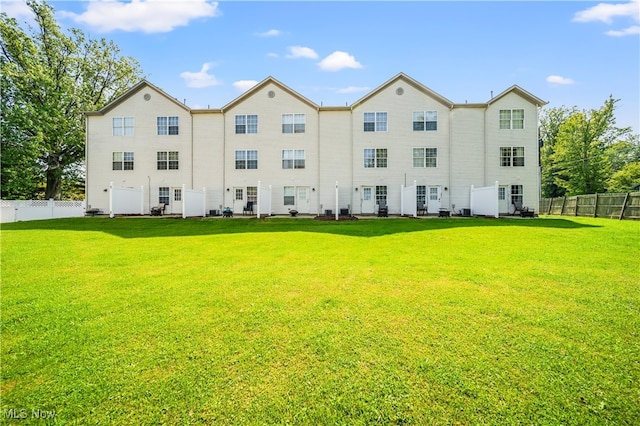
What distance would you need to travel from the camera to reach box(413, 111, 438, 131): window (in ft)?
74.2

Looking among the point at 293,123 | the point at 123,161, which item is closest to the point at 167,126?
the point at 123,161

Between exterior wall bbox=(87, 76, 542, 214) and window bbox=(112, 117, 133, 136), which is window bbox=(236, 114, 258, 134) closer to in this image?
exterior wall bbox=(87, 76, 542, 214)

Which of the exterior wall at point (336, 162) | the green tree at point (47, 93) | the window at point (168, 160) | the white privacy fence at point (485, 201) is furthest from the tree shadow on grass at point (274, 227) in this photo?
the green tree at point (47, 93)

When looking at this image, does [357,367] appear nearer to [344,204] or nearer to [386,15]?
[386,15]

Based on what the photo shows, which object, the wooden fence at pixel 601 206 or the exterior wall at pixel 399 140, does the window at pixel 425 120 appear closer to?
the exterior wall at pixel 399 140

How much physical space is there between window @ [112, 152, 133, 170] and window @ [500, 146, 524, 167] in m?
28.2

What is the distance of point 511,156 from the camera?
22328 mm

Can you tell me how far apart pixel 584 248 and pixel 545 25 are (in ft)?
30.6

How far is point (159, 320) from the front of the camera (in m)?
4.09

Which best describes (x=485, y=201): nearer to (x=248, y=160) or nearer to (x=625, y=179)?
(x=248, y=160)

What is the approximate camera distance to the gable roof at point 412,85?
22.4 metres

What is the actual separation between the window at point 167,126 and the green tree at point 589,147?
41863 millimetres

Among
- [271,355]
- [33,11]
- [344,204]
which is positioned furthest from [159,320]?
[33,11]

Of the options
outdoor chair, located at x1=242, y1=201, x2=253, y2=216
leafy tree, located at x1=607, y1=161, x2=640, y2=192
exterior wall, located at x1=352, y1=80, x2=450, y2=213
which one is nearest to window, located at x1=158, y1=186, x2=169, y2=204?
outdoor chair, located at x1=242, y1=201, x2=253, y2=216
